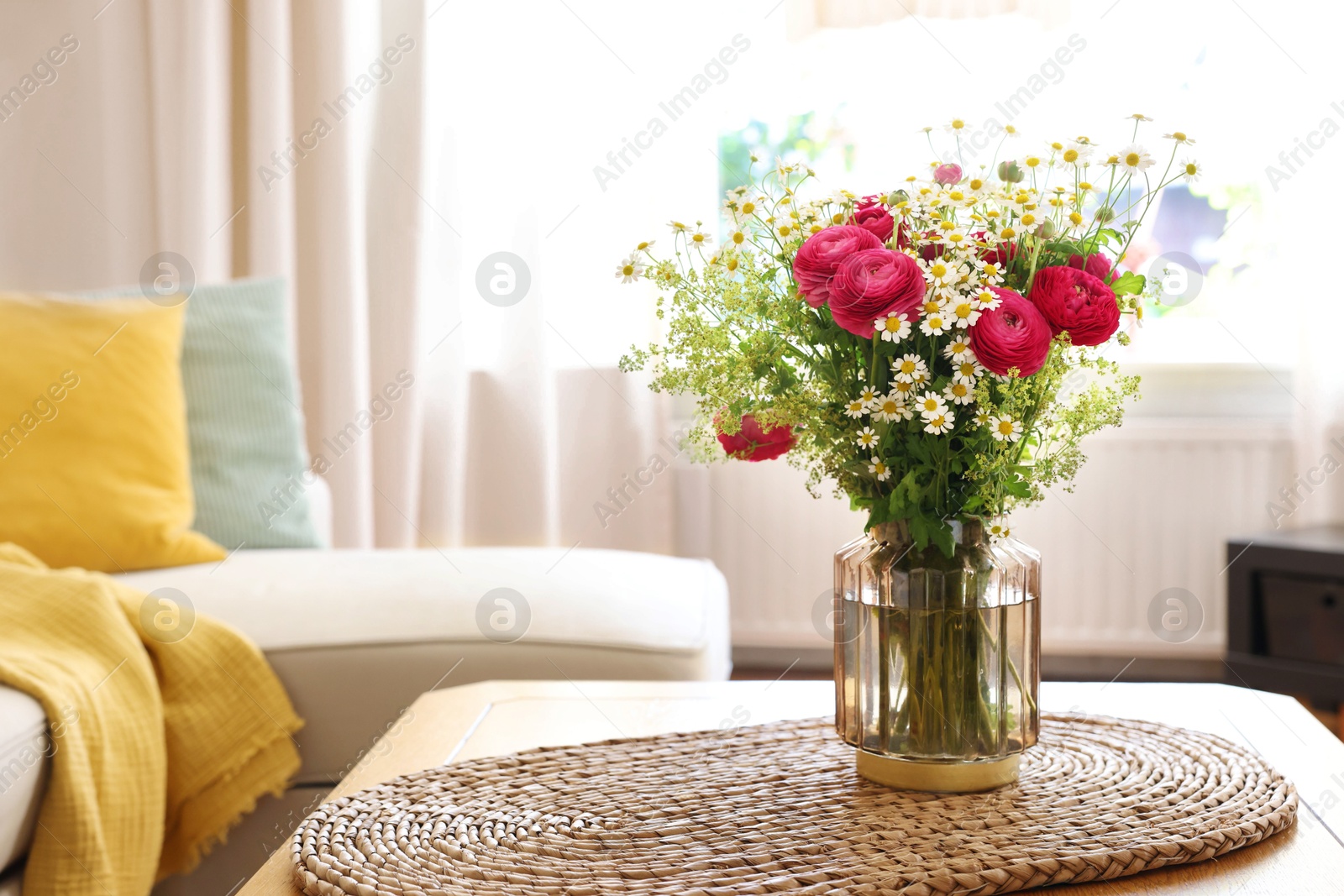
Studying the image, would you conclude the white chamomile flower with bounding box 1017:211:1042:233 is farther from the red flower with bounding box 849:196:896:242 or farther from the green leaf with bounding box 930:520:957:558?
the green leaf with bounding box 930:520:957:558

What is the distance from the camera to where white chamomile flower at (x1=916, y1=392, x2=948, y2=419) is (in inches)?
27.9

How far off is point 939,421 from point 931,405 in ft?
0.04

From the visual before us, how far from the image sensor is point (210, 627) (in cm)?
141

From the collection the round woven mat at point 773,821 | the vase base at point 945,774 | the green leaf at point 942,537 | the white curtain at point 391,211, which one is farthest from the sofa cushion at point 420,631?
the white curtain at point 391,211

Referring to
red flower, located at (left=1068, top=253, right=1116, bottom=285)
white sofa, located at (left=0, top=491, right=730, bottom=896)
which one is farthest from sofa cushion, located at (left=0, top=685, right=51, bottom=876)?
red flower, located at (left=1068, top=253, right=1116, bottom=285)

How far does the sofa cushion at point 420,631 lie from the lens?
146 cm

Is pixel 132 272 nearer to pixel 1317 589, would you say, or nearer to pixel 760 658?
pixel 760 658

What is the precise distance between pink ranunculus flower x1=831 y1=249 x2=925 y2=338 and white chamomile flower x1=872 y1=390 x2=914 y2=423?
51mm

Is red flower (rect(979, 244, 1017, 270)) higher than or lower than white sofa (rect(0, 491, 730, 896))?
higher

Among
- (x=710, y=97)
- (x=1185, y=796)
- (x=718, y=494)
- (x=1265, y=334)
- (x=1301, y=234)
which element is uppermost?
(x=710, y=97)

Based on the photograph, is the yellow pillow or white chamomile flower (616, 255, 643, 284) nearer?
white chamomile flower (616, 255, 643, 284)

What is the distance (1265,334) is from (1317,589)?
0.74 metres

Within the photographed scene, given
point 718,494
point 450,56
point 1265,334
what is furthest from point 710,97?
point 1265,334

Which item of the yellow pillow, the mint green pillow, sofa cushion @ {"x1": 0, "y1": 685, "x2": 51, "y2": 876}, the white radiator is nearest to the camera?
sofa cushion @ {"x1": 0, "y1": 685, "x2": 51, "y2": 876}
